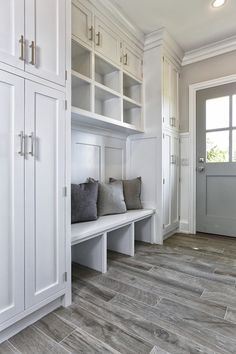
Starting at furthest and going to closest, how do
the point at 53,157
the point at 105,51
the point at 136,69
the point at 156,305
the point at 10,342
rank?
1. the point at 136,69
2. the point at 105,51
3. the point at 156,305
4. the point at 53,157
5. the point at 10,342

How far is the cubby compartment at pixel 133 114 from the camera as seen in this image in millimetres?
2893

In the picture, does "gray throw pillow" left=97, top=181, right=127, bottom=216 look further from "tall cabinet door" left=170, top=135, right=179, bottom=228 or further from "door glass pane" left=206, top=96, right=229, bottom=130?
"door glass pane" left=206, top=96, right=229, bottom=130

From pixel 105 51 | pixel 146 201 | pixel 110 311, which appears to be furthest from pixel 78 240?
pixel 105 51

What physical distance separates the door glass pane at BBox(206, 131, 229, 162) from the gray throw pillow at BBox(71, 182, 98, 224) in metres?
1.91

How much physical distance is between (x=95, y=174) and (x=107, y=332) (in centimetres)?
169

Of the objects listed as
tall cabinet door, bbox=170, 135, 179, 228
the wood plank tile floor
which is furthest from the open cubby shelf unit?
the wood plank tile floor

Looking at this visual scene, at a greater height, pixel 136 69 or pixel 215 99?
pixel 136 69

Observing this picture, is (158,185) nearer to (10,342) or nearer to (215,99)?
(215,99)

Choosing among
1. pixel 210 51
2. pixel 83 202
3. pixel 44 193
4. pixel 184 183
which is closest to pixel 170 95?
pixel 210 51

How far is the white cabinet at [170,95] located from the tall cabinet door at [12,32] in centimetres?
203

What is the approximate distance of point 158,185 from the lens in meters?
2.85

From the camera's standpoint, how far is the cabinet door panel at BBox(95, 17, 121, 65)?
2.20 meters

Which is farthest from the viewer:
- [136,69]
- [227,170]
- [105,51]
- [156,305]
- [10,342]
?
[227,170]

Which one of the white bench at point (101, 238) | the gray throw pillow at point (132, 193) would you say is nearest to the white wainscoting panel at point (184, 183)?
the white bench at point (101, 238)
